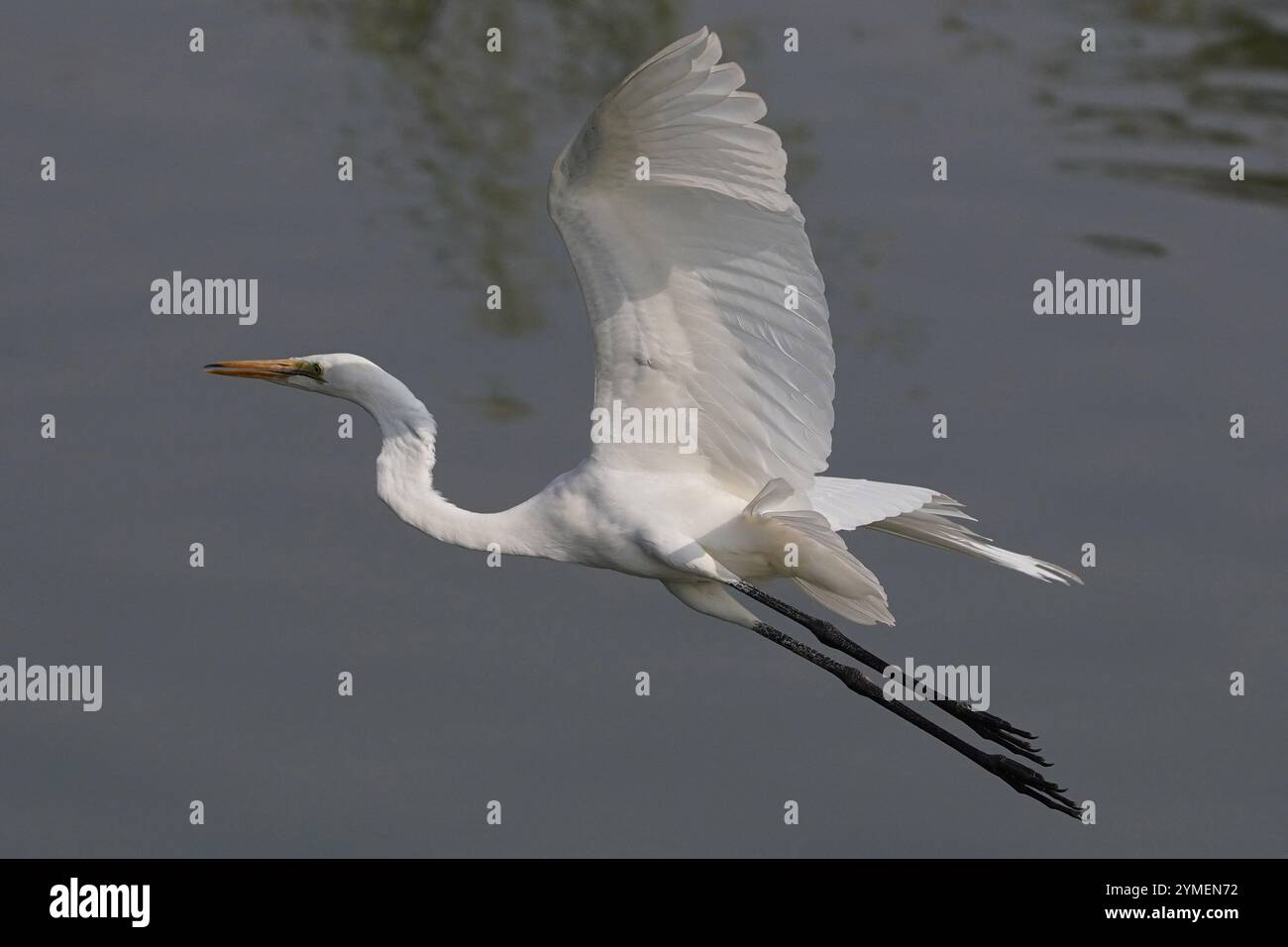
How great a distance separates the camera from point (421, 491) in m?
7.66

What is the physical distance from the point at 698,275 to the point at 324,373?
142cm

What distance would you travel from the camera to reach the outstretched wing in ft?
21.6

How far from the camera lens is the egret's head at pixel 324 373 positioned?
7617 mm

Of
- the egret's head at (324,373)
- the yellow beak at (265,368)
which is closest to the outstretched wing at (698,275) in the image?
the egret's head at (324,373)

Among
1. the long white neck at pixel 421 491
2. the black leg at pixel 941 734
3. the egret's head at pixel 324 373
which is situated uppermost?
the egret's head at pixel 324 373

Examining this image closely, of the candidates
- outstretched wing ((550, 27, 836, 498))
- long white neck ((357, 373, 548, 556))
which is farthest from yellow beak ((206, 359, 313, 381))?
outstretched wing ((550, 27, 836, 498))

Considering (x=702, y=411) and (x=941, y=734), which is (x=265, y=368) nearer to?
(x=702, y=411)

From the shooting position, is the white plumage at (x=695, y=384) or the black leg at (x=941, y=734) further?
the black leg at (x=941, y=734)

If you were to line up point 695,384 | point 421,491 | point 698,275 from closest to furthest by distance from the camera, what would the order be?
point 698,275 → point 695,384 → point 421,491

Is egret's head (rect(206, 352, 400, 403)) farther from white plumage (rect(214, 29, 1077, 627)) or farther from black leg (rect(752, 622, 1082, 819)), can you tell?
black leg (rect(752, 622, 1082, 819))

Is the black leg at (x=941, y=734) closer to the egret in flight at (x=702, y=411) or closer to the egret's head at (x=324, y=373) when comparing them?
the egret in flight at (x=702, y=411)

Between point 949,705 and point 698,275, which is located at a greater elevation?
point 698,275

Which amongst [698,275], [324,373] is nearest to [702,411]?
[698,275]

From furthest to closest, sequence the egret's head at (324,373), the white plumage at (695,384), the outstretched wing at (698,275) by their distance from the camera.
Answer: the egret's head at (324,373) < the white plumage at (695,384) < the outstretched wing at (698,275)
